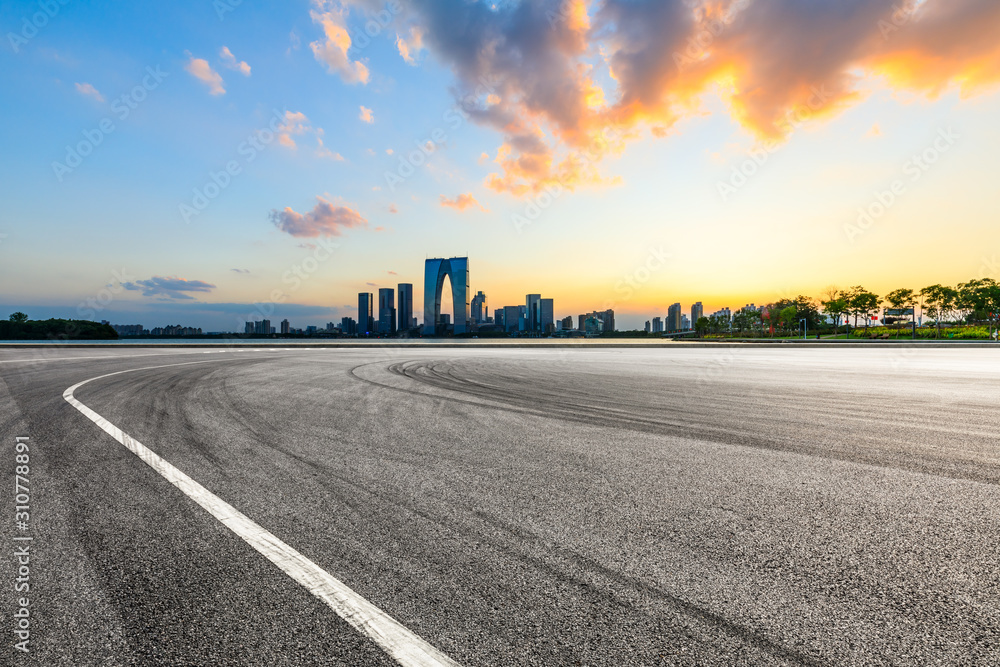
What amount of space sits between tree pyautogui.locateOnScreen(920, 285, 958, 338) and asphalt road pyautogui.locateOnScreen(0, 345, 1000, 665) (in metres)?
133

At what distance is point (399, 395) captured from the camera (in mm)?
10922

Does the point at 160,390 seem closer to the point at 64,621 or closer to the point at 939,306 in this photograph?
the point at 64,621

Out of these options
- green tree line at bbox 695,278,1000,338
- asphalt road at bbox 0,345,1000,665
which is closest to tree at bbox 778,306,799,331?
green tree line at bbox 695,278,1000,338

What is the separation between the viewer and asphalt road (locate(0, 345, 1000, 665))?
7.18 feet

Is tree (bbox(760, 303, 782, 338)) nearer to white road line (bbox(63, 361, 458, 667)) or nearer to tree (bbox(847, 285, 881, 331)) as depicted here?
tree (bbox(847, 285, 881, 331))

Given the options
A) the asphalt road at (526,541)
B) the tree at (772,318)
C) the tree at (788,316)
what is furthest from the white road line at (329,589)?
the tree at (772,318)

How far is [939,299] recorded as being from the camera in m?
104

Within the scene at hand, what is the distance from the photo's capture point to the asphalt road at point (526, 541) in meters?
2.19

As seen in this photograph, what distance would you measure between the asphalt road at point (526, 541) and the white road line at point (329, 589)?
0.06m

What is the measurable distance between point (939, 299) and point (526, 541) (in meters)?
141

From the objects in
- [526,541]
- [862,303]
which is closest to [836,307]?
[862,303]

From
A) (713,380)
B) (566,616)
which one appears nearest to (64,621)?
(566,616)

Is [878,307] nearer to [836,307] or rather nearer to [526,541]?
[836,307]

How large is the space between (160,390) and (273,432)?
6.90m
